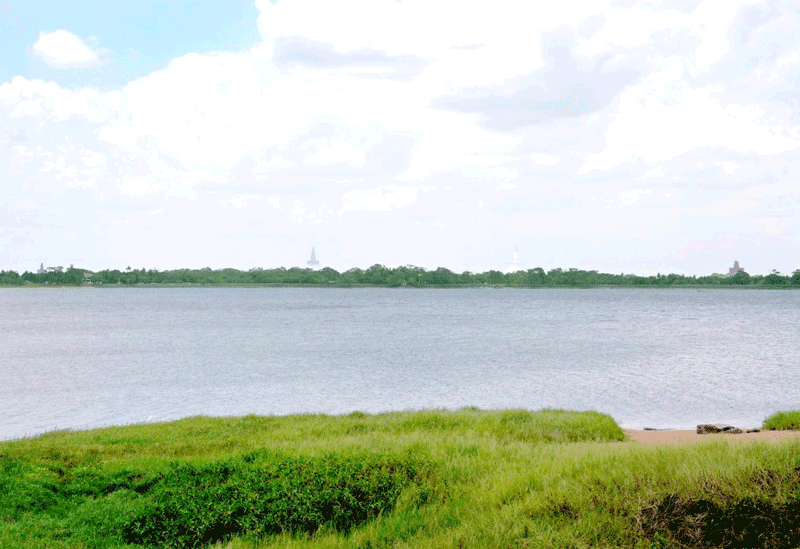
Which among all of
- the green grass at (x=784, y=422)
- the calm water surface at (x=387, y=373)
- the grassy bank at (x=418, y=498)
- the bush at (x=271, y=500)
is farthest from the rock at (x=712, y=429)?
the bush at (x=271, y=500)

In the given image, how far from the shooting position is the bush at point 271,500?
6953 mm

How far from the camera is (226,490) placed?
774 cm

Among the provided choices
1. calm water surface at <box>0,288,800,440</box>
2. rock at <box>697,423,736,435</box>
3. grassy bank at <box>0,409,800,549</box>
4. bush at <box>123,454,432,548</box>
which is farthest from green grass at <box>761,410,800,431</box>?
bush at <box>123,454,432,548</box>

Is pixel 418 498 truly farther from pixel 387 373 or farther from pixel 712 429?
pixel 387 373

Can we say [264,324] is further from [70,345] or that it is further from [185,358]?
[185,358]

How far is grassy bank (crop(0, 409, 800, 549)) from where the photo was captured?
5992mm

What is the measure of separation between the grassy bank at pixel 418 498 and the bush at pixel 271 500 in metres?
0.02

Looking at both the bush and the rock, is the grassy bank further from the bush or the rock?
the rock

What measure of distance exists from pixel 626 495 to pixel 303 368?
32766 mm

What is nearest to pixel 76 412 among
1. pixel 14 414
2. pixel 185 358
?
pixel 14 414

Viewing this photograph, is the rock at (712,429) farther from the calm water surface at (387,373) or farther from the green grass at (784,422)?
the calm water surface at (387,373)

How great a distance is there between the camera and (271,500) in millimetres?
7379

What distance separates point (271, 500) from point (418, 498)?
169 centimetres

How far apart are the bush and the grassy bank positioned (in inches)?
0.7
